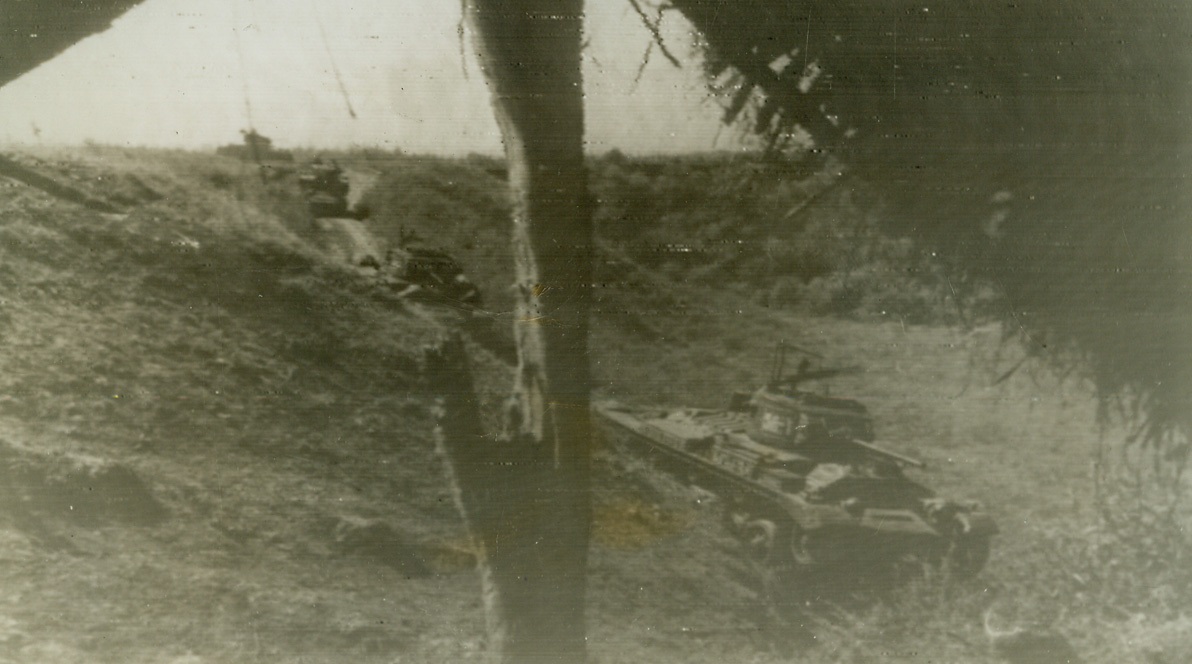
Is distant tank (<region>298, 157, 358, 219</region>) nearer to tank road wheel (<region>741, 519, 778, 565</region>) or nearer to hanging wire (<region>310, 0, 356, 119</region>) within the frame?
hanging wire (<region>310, 0, 356, 119</region>)

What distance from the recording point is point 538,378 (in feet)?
5.89

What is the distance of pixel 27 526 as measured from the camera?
1.84 meters

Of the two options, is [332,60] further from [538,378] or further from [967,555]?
[967,555]

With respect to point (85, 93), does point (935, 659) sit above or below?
below

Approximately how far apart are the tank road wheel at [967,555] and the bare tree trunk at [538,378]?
106 centimetres

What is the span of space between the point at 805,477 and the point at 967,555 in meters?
0.53

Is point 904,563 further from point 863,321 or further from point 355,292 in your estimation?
point 355,292

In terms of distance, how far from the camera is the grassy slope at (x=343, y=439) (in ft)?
5.72

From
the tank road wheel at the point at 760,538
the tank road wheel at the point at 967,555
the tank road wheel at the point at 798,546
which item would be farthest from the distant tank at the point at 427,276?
the tank road wheel at the point at 967,555

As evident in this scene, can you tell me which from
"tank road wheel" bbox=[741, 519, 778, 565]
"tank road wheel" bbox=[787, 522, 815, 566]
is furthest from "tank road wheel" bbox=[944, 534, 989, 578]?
"tank road wheel" bbox=[741, 519, 778, 565]

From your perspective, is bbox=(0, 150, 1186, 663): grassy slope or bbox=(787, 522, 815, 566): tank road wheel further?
bbox=(787, 522, 815, 566): tank road wheel

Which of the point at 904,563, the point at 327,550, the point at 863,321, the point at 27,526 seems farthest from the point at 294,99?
the point at 904,563

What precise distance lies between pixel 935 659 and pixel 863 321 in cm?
105

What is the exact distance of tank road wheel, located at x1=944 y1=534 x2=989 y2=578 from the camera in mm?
1877
